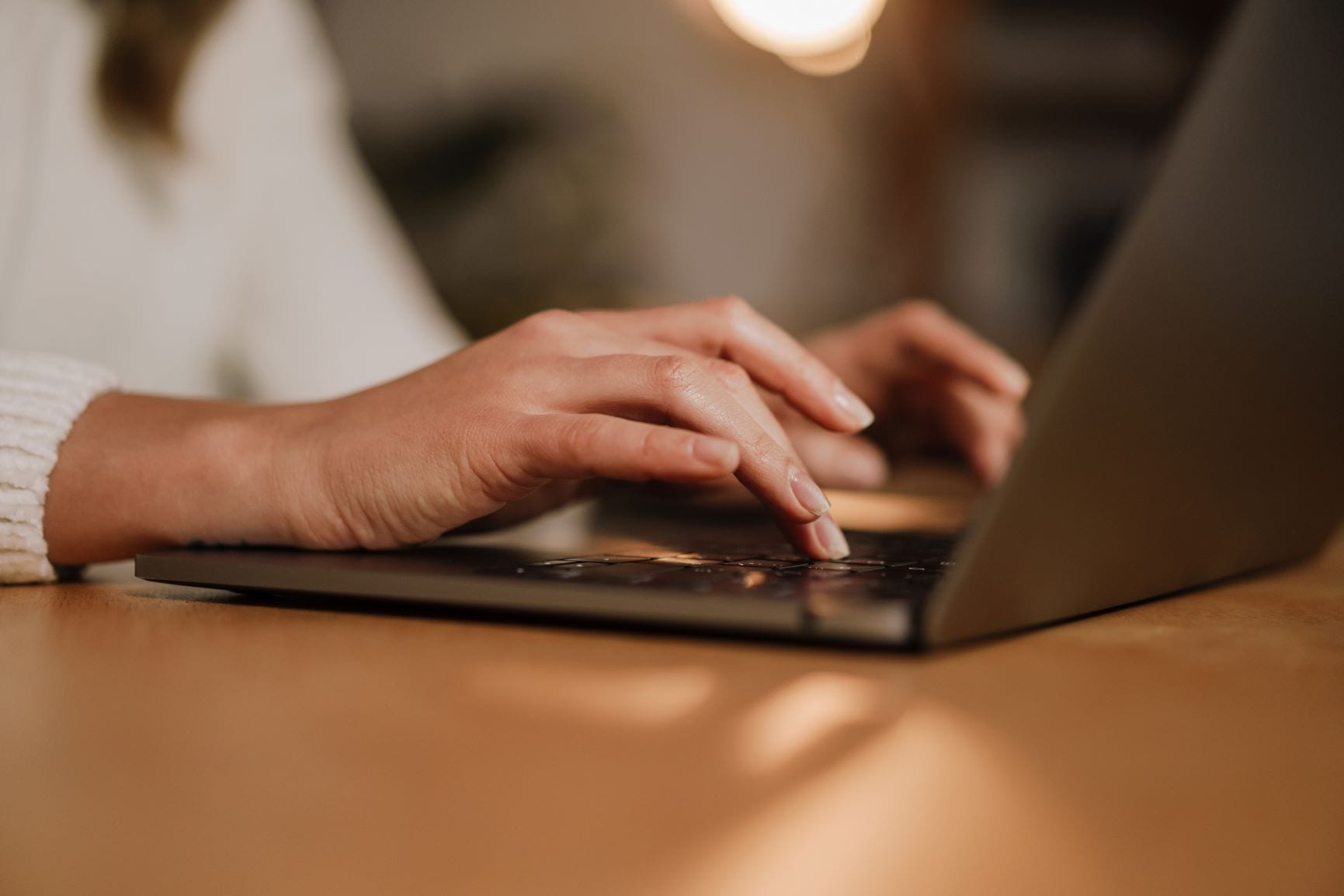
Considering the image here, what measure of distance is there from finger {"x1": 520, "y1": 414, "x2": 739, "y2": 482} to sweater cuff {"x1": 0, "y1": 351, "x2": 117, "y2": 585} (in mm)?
220

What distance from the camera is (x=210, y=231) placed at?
1101mm

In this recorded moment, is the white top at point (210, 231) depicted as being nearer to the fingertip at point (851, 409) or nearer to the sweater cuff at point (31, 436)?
the sweater cuff at point (31, 436)

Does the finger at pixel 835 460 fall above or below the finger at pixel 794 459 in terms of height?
below

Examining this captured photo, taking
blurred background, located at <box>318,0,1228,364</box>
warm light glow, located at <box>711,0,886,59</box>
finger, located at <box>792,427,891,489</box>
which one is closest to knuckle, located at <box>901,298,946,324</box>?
finger, located at <box>792,427,891,489</box>

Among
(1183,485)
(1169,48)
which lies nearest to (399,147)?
(1169,48)

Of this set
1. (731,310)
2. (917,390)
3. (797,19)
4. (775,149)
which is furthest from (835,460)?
(775,149)

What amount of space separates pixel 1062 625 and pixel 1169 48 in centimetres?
263

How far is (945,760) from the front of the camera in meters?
0.21

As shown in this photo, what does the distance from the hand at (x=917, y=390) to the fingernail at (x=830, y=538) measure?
398mm

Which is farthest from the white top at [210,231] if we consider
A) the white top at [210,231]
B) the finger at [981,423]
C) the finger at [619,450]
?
the finger at [619,450]

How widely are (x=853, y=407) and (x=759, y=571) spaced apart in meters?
0.15

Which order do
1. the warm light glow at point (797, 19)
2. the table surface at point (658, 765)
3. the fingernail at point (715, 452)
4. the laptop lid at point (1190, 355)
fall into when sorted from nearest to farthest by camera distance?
the table surface at point (658, 765) → the laptop lid at point (1190, 355) → the fingernail at point (715, 452) → the warm light glow at point (797, 19)

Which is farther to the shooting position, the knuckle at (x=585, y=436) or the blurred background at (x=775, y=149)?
the blurred background at (x=775, y=149)

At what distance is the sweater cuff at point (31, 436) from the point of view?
1.44ft
